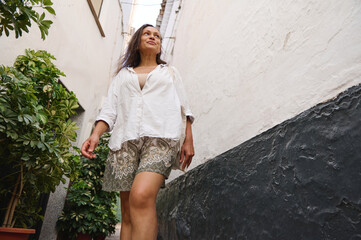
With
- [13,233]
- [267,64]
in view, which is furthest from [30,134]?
[267,64]

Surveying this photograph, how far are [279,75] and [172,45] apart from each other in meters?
5.38

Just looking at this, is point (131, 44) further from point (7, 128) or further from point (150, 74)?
point (7, 128)

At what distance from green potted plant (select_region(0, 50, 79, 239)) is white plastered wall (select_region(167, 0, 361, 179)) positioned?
48.9 inches

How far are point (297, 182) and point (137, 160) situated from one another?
1023 mm

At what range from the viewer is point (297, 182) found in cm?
112

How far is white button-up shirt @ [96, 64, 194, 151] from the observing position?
1.81m

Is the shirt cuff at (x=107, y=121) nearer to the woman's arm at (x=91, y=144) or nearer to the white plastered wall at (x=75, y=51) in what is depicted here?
the woman's arm at (x=91, y=144)

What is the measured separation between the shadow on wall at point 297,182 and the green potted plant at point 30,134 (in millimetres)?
1291

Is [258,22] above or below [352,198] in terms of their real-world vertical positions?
above

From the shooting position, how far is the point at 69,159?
265cm

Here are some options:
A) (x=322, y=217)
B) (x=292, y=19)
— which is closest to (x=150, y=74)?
(x=292, y=19)

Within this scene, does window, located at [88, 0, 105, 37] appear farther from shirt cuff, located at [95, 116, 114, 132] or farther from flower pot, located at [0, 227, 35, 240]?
flower pot, located at [0, 227, 35, 240]

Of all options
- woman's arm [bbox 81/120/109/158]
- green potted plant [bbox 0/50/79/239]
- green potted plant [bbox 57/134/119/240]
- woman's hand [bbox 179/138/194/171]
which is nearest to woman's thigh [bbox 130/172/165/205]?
woman's hand [bbox 179/138/194/171]

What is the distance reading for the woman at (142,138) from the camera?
161 cm
